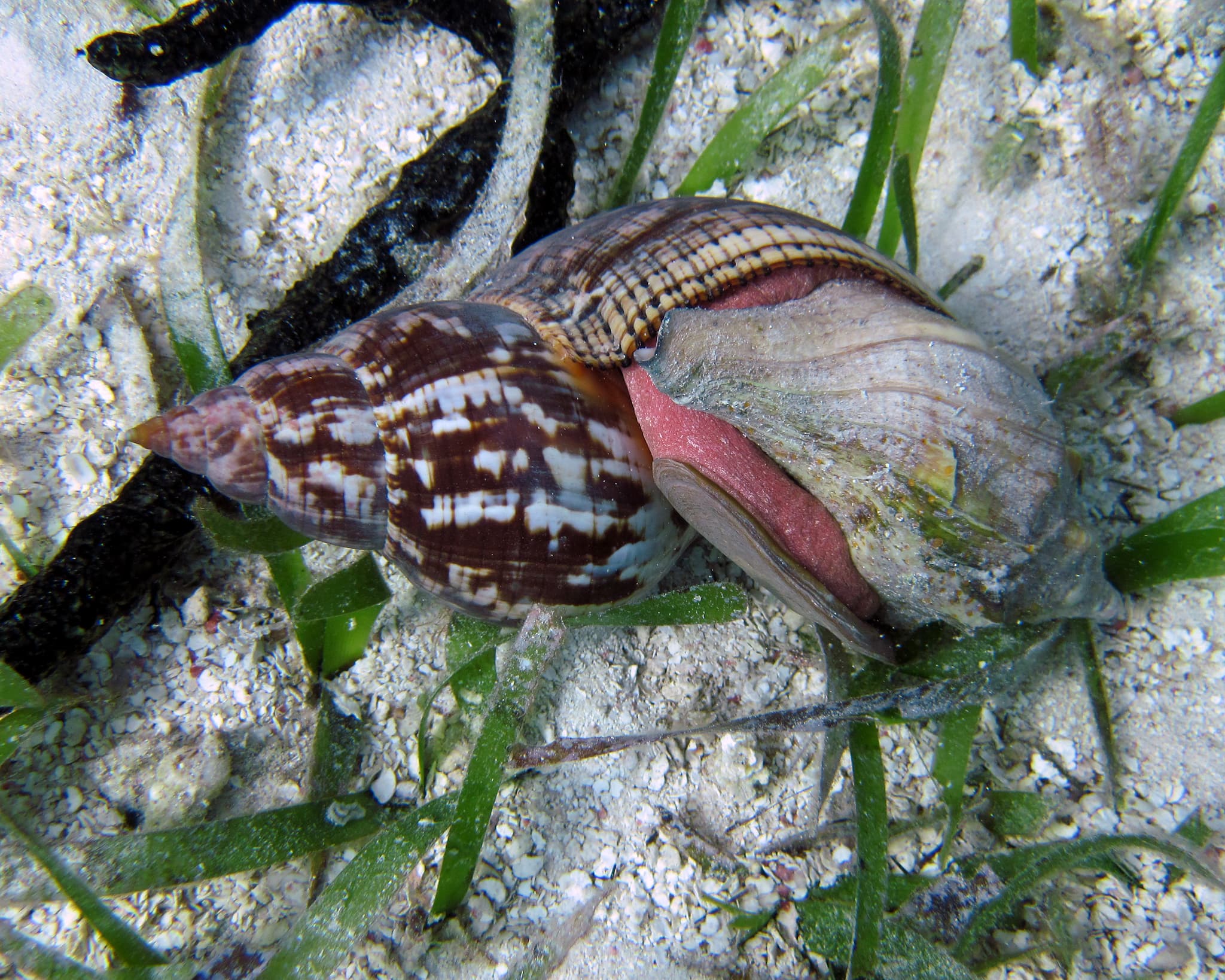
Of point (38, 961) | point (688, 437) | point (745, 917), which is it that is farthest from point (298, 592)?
point (745, 917)

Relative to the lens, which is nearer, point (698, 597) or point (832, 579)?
point (832, 579)

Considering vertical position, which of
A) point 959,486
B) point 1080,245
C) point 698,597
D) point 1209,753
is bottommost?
point 1209,753

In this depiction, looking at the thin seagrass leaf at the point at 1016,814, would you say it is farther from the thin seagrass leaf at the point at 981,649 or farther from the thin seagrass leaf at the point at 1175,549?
the thin seagrass leaf at the point at 1175,549

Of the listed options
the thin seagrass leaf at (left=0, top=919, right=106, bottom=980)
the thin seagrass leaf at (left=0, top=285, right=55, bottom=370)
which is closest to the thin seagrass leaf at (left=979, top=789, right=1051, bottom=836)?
the thin seagrass leaf at (left=0, top=919, right=106, bottom=980)

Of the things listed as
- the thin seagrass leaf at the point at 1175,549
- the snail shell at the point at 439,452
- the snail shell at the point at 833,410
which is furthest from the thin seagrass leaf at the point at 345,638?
the thin seagrass leaf at the point at 1175,549

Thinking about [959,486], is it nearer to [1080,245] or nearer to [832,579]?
[832,579]

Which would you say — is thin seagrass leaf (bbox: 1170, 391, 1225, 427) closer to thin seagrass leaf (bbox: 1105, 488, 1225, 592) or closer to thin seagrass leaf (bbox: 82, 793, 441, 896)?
thin seagrass leaf (bbox: 1105, 488, 1225, 592)

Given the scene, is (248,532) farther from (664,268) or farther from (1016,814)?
(1016,814)

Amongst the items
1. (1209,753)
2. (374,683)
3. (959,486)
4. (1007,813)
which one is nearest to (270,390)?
(374,683)
